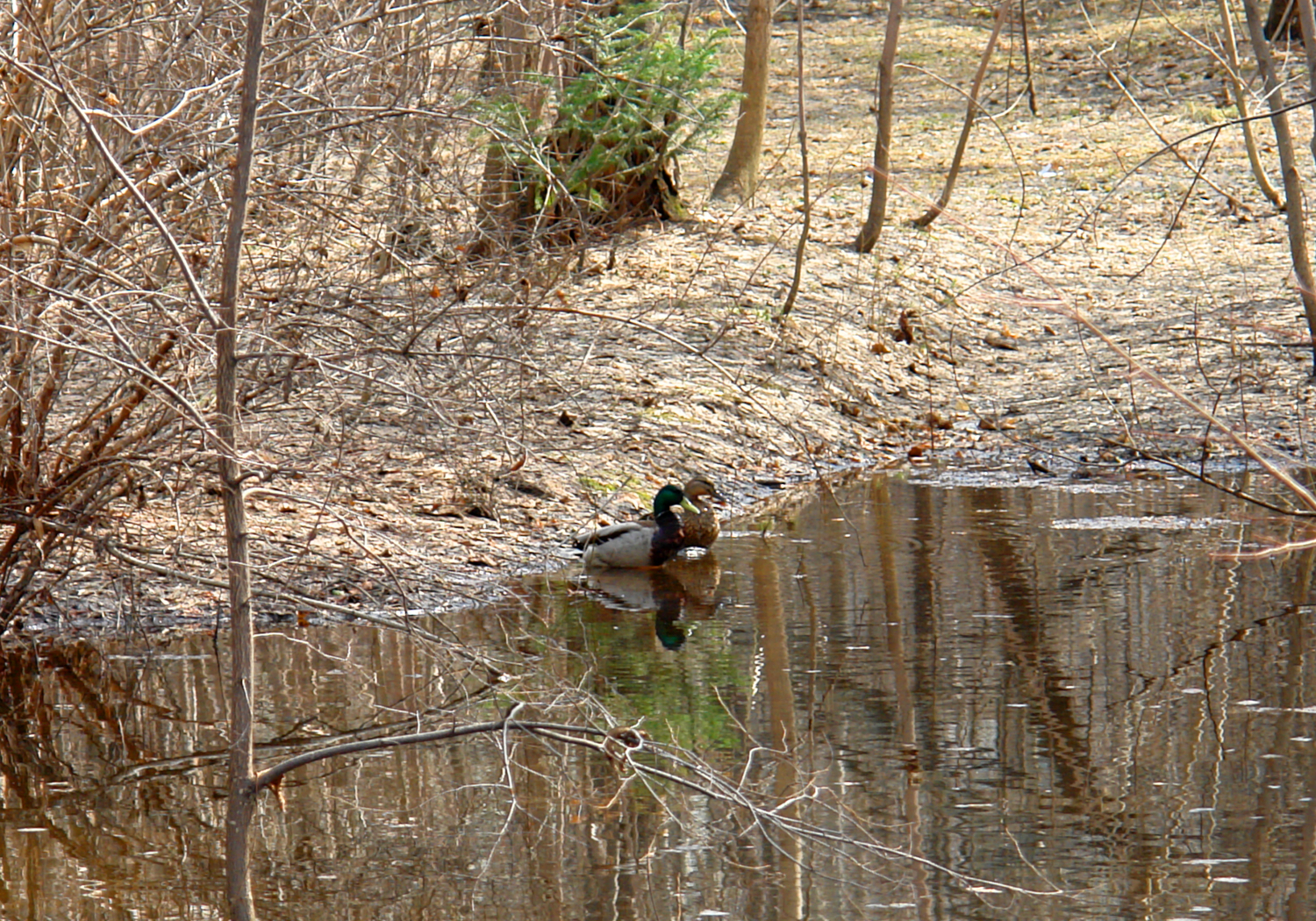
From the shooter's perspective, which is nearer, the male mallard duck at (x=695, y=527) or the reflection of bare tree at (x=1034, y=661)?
the reflection of bare tree at (x=1034, y=661)

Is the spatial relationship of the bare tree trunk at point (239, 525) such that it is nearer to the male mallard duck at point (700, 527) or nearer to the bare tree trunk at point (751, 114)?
the male mallard duck at point (700, 527)

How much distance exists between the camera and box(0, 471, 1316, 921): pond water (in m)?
4.64

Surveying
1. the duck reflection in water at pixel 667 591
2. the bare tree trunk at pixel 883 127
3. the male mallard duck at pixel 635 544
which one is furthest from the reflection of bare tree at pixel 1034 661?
the bare tree trunk at pixel 883 127

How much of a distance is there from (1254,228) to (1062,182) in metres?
2.73

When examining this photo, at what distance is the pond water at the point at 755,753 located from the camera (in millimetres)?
4637

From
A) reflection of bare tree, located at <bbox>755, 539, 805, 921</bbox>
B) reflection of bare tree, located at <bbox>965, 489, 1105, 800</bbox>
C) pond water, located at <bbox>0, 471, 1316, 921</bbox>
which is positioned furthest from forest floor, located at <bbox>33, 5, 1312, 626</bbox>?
reflection of bare tree, located at <bbox>965, 489, 1105, 800</bbox>

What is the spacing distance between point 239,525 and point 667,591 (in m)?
4.82

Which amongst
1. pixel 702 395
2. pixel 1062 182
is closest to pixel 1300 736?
pixel 702 395

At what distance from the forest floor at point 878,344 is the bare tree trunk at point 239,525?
104 cm

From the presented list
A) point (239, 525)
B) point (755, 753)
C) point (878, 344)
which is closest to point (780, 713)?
point (755, 753)

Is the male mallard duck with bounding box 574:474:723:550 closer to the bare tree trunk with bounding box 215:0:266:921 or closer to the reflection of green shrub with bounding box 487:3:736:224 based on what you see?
the reflection of green shrub with bounding box 487:3:736:224

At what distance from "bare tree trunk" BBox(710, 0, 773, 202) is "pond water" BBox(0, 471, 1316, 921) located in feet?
28.9

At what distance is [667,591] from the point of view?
Result: 28.6ft

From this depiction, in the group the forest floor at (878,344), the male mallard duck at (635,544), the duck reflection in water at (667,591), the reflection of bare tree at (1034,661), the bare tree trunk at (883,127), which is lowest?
the duck reflection in water at (667,591)
